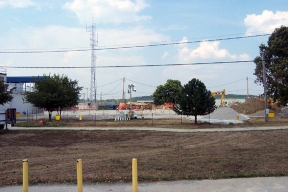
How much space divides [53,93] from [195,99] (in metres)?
19.2

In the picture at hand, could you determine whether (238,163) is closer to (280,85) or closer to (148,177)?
(148,177)

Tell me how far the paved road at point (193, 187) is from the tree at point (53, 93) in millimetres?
32412

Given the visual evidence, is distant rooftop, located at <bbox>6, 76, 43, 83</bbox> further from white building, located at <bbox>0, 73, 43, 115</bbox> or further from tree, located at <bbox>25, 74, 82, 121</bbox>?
tree, located at <bbox>25, 74, 82, 121</bbox>

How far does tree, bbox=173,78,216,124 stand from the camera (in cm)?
3023

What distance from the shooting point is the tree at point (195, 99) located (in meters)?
30.2

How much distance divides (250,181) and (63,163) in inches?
260

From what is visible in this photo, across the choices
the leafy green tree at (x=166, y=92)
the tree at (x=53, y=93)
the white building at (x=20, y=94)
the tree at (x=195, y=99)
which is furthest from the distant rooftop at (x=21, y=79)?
the tree at (x=195, y=99)

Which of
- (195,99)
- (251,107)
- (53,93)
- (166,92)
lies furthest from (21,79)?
(195,99)

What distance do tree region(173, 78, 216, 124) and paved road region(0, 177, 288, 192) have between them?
2221 cm

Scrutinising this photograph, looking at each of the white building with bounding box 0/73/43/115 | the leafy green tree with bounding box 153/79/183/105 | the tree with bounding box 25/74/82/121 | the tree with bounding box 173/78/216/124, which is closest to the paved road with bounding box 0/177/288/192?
the tree with bounding box 173/78/216/124

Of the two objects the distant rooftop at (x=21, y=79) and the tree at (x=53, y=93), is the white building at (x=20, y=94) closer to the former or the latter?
the distant rooftop at (x=21, y=79)

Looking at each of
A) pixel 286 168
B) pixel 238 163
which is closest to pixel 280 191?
pixel 286 168

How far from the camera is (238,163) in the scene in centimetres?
1041

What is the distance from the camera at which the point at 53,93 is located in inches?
1558
